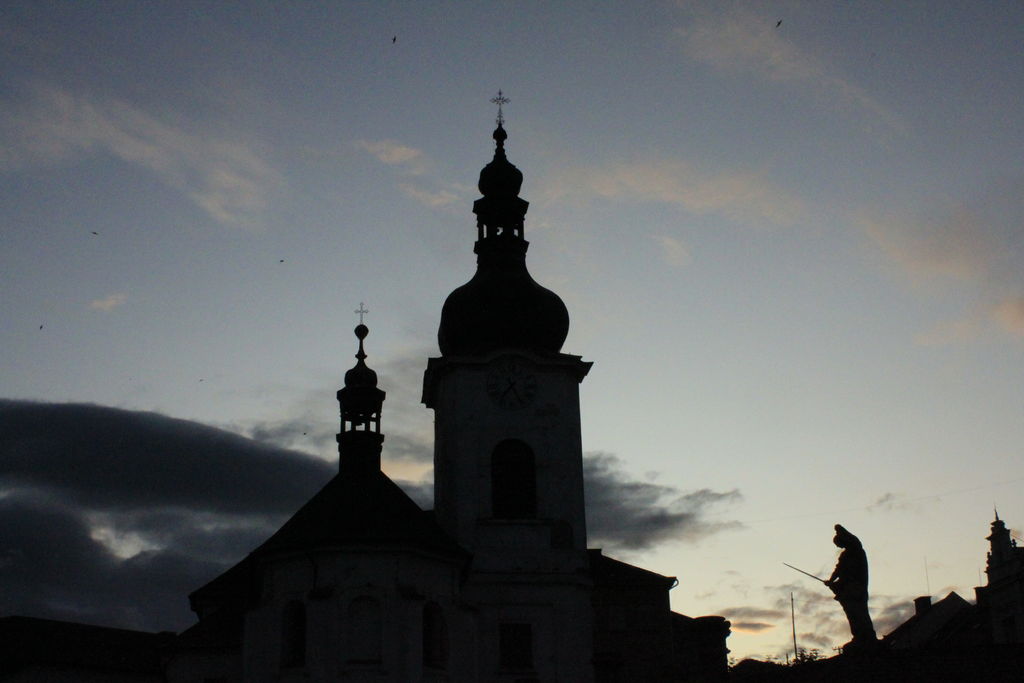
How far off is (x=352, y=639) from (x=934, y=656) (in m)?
14.7

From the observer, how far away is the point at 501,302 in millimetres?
39375

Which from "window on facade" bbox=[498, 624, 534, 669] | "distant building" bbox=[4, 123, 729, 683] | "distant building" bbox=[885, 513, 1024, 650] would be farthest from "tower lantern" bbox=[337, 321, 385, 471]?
"distant building" bbox=[885, 513, 1024, 650]

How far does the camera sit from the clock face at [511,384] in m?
38.2

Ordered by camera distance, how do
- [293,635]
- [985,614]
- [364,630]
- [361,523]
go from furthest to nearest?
1. [985,614]
2. [361,523]
3. [293,635]
4. [364,630]

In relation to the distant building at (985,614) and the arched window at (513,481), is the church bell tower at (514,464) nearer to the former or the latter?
the arched window at (513,481)

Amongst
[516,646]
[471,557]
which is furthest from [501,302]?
[516,646]

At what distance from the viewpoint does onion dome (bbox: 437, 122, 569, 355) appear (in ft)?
129

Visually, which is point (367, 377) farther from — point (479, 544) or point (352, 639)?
point (352, 639)

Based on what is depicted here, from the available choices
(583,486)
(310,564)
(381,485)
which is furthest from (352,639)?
(583,486)

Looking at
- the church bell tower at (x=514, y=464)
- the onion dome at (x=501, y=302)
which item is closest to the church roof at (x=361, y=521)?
the church bell tower at (x=514, y=464)

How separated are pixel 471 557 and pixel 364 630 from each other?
4403mm

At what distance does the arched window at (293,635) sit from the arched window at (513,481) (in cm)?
697

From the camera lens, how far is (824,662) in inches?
966

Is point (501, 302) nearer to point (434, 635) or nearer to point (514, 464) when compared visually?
point (514, 464)
